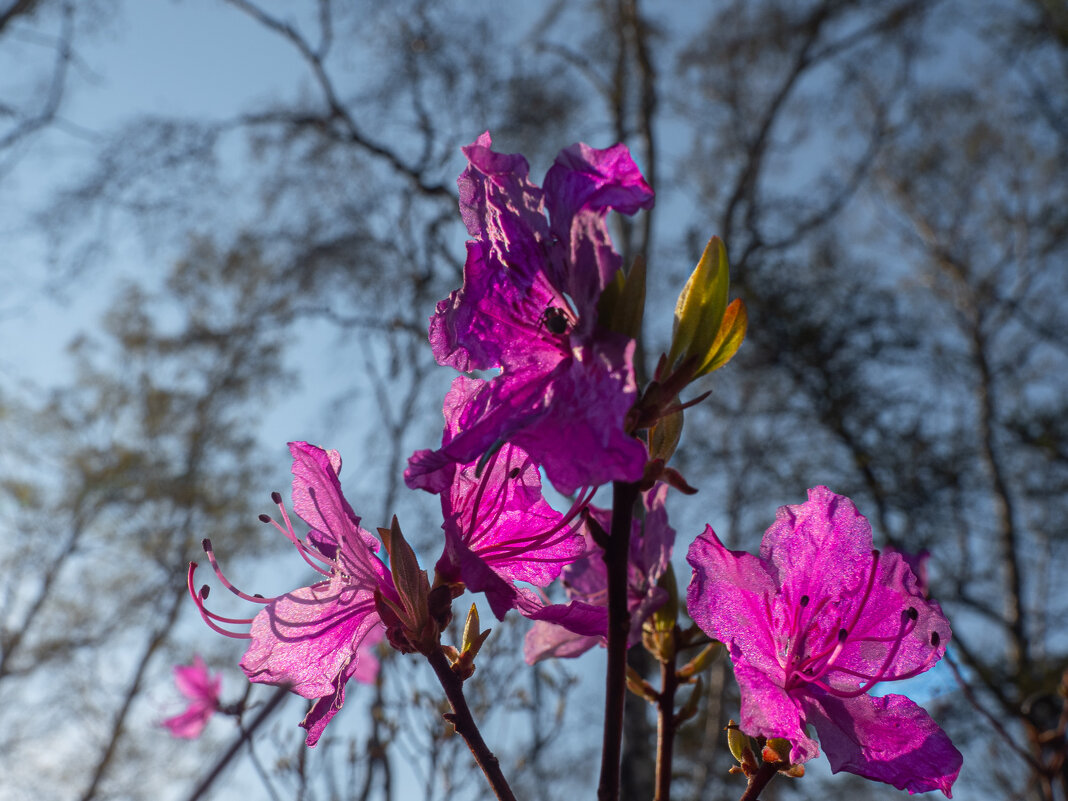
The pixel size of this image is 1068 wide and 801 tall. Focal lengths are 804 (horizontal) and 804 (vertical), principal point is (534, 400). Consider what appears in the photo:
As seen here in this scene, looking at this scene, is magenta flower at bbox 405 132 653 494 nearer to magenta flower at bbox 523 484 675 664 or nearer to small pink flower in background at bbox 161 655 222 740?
magenta flower at bbox 523 484 675 664

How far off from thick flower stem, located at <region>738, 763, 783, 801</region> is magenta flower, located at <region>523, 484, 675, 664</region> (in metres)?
0.13

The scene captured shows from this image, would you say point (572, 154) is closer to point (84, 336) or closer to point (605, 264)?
point (605, 264)

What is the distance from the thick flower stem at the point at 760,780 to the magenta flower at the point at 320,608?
284 millimetres

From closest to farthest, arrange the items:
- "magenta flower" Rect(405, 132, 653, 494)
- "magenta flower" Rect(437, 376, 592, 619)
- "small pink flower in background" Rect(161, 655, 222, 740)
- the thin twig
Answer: "magenta flower" Rect(405, 132, 653, 494), "magenta flower" Rect(437, 376, 592, 619), the thin twig, "small pink flower in background" Rect(161, 655, 222, 740)

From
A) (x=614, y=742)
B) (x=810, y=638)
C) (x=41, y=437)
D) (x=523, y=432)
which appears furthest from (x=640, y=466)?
(x=41, y=437)

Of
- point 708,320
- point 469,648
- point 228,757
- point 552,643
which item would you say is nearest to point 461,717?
point 469,648

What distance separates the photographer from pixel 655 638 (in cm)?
72

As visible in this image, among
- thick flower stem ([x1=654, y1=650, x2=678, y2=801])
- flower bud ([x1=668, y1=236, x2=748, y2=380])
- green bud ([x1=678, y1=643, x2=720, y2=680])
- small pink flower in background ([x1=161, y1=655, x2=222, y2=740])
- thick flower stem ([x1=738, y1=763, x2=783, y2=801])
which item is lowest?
thick flower stem ([x1=738, y1=763, x2=783, y2=801])

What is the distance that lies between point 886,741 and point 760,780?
0.30 ft

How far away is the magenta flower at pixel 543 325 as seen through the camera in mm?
455

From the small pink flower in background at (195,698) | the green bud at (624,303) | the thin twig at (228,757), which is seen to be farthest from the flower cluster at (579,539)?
the small pink flower in background at (195,698)

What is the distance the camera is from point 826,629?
2.01 ft

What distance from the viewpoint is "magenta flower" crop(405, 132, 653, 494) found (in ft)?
1.49

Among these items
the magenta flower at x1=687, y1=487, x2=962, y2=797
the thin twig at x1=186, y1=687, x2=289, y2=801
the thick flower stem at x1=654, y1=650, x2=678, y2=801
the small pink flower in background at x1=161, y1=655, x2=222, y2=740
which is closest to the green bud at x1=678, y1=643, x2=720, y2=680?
the thick flower stem at x1=654, y1=650, x2=678, y2=801
